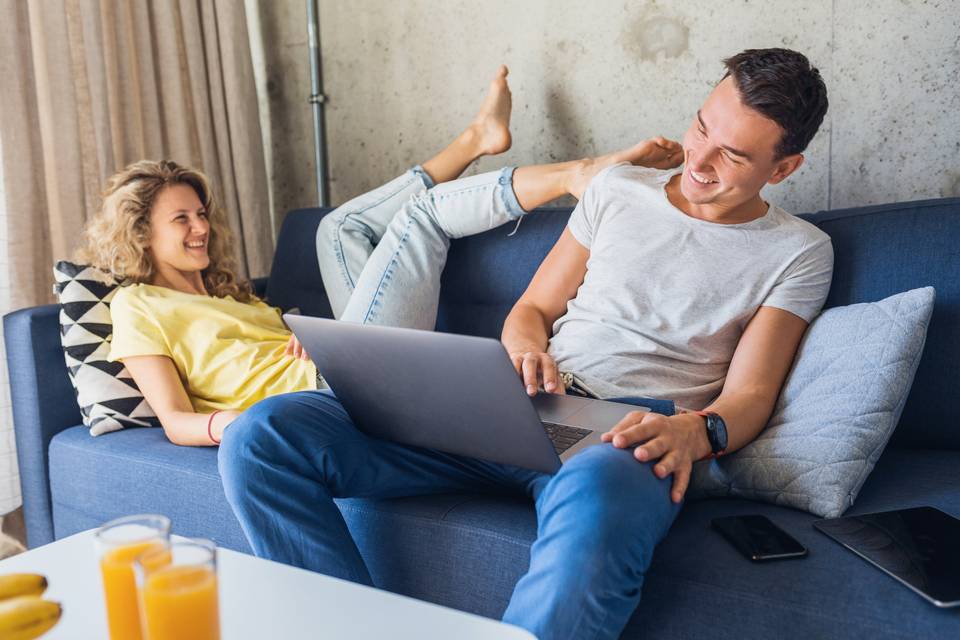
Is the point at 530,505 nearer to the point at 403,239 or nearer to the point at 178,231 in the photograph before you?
the point at 403,239

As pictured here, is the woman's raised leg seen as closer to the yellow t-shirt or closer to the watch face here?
the yellow t-shirt

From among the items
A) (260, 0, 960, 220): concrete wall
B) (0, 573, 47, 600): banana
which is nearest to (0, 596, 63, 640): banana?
(0, 573, 47, 600): banana

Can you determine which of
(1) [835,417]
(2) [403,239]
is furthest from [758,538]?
(2) [403,239]

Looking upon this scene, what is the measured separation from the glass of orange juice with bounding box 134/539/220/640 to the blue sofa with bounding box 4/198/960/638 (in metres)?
0.59

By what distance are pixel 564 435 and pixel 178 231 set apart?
1.14m

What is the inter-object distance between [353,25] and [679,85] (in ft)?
3.68

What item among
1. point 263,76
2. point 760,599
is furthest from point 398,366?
point 263,76

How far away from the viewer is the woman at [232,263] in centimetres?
177

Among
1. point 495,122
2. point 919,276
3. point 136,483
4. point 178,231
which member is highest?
point 495,122

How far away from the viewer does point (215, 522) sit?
1579 mm

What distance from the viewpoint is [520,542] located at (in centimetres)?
122

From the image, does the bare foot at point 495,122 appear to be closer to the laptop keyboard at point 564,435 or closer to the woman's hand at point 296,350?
the woman's hand at point 296,350

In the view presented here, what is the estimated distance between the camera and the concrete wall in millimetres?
1859

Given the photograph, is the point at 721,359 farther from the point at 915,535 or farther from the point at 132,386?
the point at 132,386
